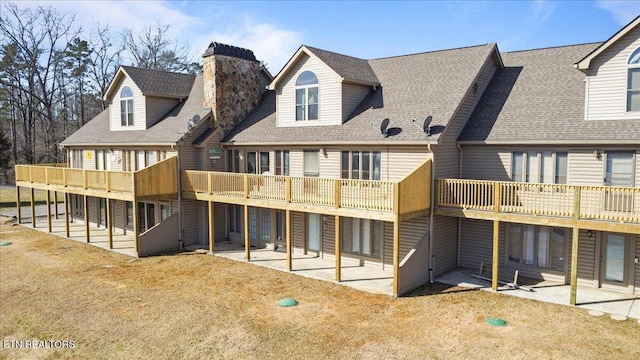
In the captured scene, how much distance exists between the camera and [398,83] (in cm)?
2005

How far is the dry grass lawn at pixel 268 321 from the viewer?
1099cm

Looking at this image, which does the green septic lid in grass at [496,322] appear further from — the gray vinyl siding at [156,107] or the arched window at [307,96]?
the gray vinyl siding at [156,107]

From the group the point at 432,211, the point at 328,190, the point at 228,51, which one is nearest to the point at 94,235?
the point at 228,51

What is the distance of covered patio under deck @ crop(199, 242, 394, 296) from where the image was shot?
15875mm

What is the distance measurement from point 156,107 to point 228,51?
5.49 meters

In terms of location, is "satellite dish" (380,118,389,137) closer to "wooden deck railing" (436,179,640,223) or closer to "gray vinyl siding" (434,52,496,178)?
"gray vinyl siding" (434,52,496,178)

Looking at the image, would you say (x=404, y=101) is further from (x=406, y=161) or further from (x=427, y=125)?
(x=406, y=161)

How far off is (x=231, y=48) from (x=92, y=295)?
44.8ft

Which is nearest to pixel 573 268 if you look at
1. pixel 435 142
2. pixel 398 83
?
pixel 435 142

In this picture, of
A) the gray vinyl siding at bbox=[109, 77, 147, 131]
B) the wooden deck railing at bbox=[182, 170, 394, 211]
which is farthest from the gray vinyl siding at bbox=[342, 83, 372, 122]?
the gray vinyl siding at bbox=[109, 77, 147, 131]

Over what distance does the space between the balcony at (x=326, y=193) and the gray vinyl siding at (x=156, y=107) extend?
6.12 meters

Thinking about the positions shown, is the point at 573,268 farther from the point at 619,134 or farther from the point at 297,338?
the point at 297,338

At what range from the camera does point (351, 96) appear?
64.6 feet

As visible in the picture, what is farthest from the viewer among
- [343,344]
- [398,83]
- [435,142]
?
[398,83]
